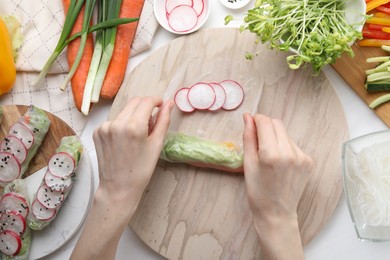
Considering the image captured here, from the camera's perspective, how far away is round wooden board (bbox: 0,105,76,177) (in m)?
2.16

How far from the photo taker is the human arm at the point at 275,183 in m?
1.82

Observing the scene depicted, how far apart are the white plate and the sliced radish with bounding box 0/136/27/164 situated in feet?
0.70

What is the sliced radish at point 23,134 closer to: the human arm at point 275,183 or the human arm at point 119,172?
the human arm at point 119,172

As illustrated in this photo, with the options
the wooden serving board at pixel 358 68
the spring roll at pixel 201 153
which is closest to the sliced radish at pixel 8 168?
the spring roll at pixel 201 153

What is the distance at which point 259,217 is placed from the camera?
1.88m

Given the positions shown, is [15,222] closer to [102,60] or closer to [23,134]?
[23,134]

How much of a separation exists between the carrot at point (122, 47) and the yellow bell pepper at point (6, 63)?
37 cm

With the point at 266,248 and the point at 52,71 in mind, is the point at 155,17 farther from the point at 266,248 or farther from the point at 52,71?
the point at 266,248

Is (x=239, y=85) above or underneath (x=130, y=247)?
A: above

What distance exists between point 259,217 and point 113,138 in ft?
1.81

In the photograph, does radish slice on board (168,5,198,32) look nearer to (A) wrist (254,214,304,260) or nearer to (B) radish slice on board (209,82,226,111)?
(B) radish slice on board (209,82,226,111)

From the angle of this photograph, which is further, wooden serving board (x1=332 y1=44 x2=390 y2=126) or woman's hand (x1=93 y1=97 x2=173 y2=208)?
wooden serving board (x1=332 y1=44 x2=390 y2=126)

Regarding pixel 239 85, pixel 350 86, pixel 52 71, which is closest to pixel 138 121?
pixel 239 85

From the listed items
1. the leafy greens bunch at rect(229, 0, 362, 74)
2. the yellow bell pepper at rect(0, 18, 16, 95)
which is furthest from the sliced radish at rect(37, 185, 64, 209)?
the leafy greens bunch at rect(229, 0, 362, 74)
